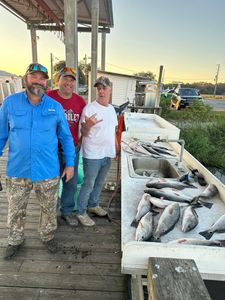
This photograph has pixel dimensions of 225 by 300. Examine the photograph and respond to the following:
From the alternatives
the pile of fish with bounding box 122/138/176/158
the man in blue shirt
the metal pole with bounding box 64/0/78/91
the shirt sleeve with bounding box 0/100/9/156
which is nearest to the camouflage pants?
the man in blue shirt

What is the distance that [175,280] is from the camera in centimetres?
96

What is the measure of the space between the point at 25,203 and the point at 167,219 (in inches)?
56.0

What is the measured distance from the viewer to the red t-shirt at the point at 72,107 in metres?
2.50

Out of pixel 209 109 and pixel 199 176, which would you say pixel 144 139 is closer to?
pixel 199 176

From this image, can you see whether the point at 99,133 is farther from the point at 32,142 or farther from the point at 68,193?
the point at 68,193

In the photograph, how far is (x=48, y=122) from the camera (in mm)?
2025

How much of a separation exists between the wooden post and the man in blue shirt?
1372 mm

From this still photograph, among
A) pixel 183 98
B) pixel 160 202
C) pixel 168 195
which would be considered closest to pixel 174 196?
pixel 168 195

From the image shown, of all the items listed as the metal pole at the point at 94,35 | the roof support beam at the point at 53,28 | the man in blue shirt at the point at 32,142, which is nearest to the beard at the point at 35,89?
the man in blue shirt at the point at 32,142

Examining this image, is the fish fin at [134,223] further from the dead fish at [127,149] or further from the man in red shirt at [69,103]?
the dead fish at [127,149]

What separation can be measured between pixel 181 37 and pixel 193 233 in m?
23.8

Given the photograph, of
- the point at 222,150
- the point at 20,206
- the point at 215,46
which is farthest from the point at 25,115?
the point at 215,46

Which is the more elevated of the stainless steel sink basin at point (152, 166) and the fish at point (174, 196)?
the fish at point (174, 196)

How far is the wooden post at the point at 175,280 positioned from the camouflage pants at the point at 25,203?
4.62ft
